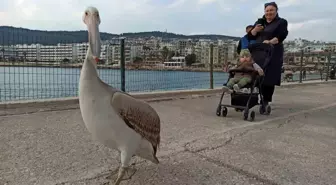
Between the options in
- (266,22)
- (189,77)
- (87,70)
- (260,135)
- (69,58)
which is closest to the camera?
(87,70)

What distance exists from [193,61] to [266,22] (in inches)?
156

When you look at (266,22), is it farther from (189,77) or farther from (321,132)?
(189,77)

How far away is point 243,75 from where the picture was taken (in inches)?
213

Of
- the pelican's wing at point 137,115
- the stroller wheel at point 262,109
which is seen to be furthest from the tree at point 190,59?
→ the pelican's wing at point 137,115

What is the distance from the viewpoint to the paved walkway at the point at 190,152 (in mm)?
2656

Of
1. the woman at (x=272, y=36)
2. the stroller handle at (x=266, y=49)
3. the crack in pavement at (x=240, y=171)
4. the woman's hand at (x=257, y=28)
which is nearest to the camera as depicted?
the crack in pavement at (x=240, y=171)

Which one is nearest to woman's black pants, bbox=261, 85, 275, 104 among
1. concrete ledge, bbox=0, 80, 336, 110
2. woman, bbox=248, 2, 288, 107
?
woman, bbox=248, 2, 288, 107

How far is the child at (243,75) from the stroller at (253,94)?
0.27 ft

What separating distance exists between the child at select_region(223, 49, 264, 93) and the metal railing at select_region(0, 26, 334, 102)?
3.29 feet

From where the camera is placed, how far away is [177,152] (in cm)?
335

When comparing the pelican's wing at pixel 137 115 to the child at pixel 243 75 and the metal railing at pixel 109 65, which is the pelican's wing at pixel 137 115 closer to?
the metal railing at pixel 109 65

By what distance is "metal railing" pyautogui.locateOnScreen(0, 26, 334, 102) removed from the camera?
6.01 meters

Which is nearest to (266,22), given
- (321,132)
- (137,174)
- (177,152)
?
(321,132)

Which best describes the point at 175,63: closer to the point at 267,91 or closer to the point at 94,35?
the point at 267,91
